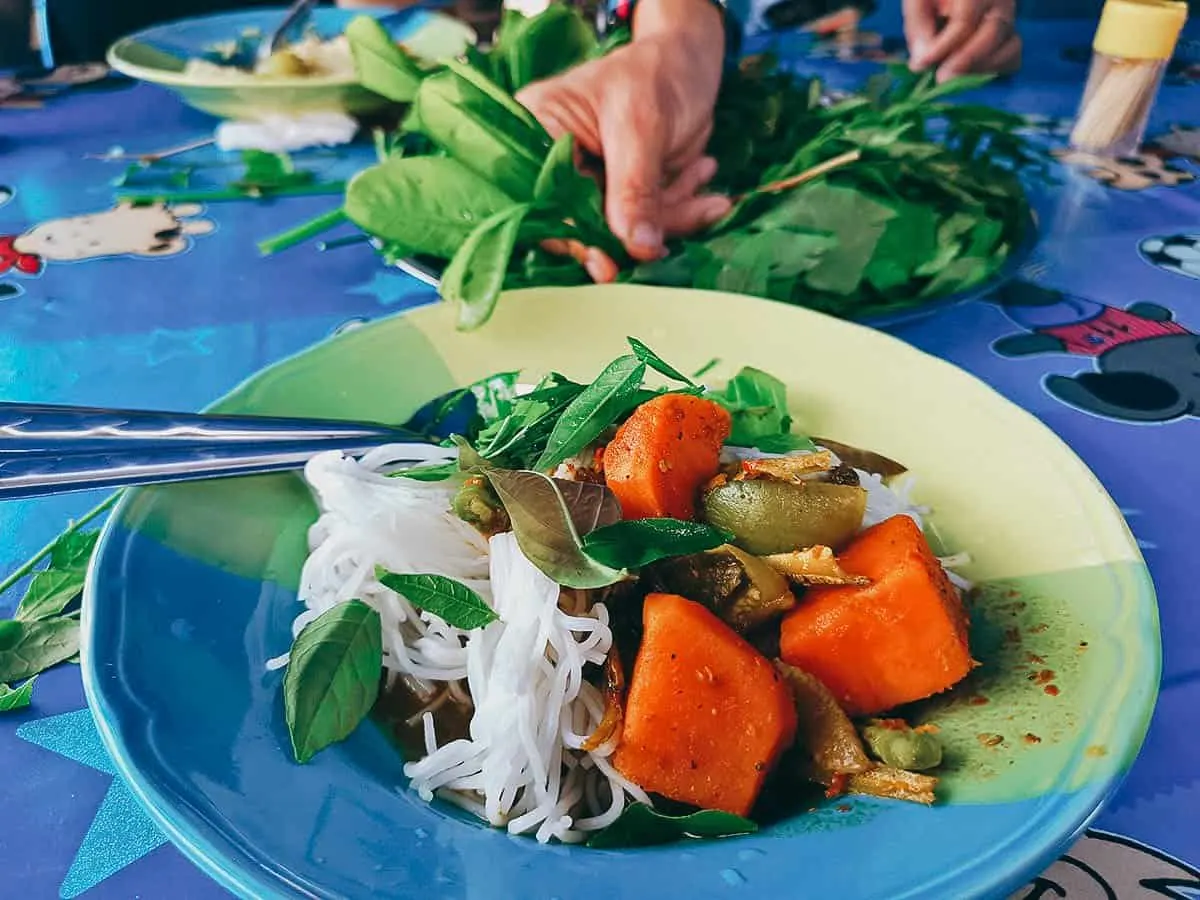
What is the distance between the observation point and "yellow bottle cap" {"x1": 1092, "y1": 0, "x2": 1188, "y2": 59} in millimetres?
1838

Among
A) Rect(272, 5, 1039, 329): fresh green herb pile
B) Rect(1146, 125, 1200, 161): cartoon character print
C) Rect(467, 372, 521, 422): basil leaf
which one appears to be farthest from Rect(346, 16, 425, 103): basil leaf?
Rect(1146, 125, 1200, 161): cartoon character print

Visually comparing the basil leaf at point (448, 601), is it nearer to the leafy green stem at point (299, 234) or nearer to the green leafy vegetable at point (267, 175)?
the leafy green stem at point (299, 234)

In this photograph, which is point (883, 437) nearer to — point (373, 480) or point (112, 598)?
point (373, 480)

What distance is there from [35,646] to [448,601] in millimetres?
403

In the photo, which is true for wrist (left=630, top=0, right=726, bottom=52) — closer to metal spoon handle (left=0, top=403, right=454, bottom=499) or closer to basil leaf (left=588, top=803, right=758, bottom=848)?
metal spoon handle (left=0, top=403, right=454, bottom=499)

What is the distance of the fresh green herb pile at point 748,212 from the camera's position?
136 centimetres

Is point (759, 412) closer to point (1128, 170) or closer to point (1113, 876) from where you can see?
point (1113, 876)

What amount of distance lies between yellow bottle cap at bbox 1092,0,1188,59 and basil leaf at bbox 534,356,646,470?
1.54 metres

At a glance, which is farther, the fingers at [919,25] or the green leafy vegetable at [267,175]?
the fingers at [919,25]

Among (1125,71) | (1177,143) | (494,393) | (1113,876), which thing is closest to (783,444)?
(494,393)

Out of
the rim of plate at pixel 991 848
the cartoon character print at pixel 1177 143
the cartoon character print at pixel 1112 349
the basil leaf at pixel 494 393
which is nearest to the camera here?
the rim of plate at pixel 991 848

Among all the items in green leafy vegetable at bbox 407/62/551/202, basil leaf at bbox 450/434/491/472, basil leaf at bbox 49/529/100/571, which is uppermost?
green leafy vegetable at bbox 407/62/551/202

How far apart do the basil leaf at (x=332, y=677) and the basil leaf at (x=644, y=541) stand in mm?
194

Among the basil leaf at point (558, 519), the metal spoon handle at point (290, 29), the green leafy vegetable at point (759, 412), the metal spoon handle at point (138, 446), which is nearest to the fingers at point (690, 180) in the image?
the green leafy vegetable at point (759, 412)
